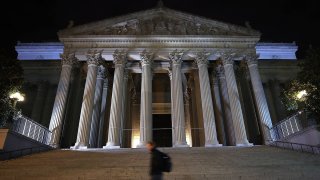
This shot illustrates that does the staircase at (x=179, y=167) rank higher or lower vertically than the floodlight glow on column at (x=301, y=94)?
lower

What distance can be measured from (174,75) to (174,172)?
12.6 m

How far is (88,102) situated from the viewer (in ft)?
66.7

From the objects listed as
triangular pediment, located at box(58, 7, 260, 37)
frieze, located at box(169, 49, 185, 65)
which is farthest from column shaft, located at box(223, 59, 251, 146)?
frieze, located at box(169, 49, 185, 65)

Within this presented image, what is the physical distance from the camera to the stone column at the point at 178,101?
19125mm

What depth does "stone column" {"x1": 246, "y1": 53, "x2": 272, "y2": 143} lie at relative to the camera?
775 inches

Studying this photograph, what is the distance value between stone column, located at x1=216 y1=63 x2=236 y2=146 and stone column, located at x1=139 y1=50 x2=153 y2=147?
6.50 m

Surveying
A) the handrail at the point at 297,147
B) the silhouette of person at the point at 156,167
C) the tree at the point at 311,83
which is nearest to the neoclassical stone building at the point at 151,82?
the handrail at the point at 297,147

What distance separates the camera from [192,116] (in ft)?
85.1

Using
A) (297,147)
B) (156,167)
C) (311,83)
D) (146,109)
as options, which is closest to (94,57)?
(146,109)

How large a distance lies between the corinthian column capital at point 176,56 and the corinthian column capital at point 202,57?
53.0 inches

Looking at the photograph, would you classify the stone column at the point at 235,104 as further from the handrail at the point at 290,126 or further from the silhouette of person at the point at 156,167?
the silhouette of person at the point at 156,167

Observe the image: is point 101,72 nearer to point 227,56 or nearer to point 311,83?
point 227,56

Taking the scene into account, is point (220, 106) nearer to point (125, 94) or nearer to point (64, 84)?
point (125, 94)

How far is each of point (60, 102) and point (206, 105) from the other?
426 inches
